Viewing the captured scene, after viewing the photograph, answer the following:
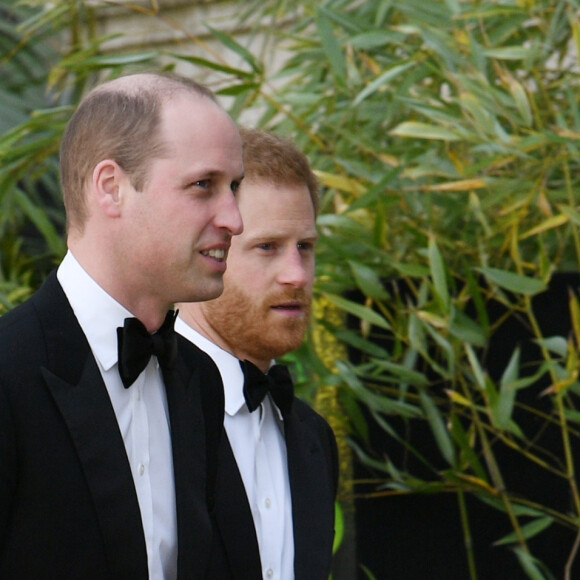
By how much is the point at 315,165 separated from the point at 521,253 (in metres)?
0.62

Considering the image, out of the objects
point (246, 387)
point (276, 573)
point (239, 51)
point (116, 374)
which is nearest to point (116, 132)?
point (116, 374)

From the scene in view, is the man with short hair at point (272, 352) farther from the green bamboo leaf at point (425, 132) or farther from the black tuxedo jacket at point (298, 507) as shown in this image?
the green bamboo leaf at point (425, 132)

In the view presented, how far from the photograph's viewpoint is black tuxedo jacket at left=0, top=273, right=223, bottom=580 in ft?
4.75

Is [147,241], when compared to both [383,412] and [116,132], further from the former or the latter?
[383,412]

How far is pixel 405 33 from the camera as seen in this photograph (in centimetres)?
344

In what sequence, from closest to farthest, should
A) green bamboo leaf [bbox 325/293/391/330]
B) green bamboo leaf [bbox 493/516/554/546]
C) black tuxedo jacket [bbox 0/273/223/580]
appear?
black tuxedo jacket [bbox 0/273/223/580] < green bamboo leaf [bbox 325/293/391/330] < green bamboo leaf [bbox 493/516/554/546]

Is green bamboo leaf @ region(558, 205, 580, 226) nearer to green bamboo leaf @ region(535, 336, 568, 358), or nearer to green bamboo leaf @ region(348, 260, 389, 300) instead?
green bamboo leaf @ region(535, 336, 568, 358)

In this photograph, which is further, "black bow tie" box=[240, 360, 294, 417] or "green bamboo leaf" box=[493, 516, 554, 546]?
"green bamboo leaf" box=[493, 516, 554, 546]

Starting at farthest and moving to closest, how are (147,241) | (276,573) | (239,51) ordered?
(239,51), (276,573), (147,241)

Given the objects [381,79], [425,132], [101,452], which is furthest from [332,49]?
[101,452]

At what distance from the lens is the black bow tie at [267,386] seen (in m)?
2.05

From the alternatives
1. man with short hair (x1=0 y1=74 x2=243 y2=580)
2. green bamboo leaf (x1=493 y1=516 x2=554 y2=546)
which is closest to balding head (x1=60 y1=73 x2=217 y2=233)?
man with short hair (x1=0 y1=74 x2=243 y2=580)

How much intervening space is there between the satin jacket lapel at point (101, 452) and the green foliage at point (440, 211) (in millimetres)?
1621

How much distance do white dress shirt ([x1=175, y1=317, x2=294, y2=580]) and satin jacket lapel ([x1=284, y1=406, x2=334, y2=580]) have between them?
0.02 m
